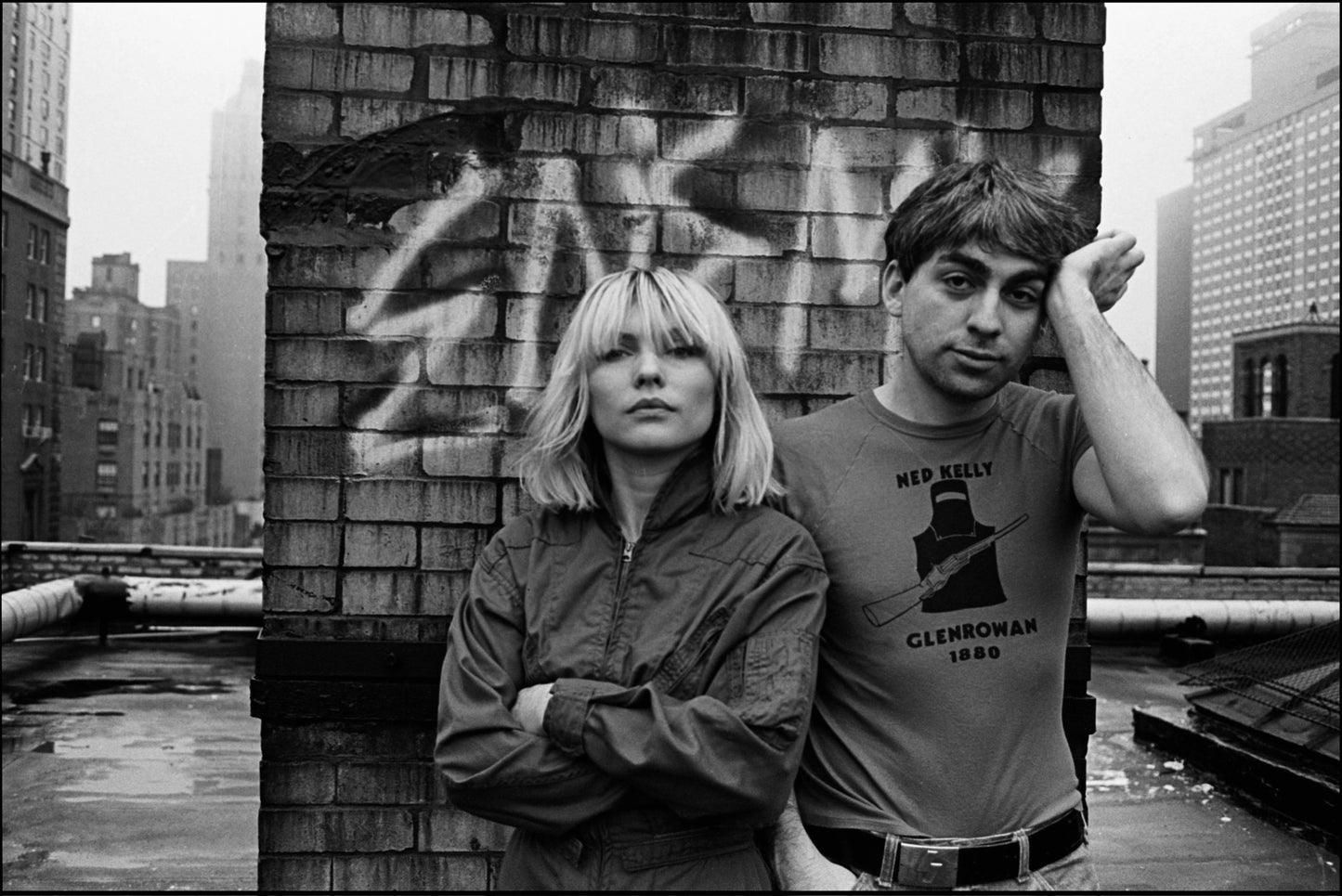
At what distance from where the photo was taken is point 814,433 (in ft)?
6.84

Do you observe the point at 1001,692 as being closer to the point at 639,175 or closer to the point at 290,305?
the point at 639,175

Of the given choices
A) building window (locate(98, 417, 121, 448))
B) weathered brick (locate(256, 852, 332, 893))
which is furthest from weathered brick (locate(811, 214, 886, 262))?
building window (locate(98, 417, 121, 448))

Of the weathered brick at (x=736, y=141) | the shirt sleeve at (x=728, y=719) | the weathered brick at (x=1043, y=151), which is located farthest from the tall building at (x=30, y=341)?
the shirt sleeve at (x=728, y=719)

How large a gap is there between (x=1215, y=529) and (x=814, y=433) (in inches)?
1659

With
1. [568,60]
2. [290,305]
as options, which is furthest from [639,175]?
[290,305]

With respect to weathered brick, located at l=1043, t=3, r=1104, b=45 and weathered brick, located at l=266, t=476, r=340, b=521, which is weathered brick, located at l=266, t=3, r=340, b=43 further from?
weathered brick, located at l=1043, t=3, r=1104, b=45

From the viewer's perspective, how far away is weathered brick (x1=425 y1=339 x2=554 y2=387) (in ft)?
11.4

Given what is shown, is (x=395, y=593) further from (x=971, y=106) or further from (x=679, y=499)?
(x=971, y=106)

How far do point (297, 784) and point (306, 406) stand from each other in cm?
124

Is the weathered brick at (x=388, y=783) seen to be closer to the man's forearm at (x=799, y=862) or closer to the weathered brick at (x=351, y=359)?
the weathered brick at (x=351, y=359)

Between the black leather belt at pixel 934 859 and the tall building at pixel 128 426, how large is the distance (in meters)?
63.0

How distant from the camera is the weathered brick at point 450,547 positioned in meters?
3.50

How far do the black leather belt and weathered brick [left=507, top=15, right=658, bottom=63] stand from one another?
2577mm

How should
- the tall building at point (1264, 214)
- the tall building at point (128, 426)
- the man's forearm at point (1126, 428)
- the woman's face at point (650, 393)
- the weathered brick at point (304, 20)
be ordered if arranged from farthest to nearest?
the tall building at point (128, 426) < the tall building at point (1264, 214) < the weathered brick at point (304, 20) < the woman's face at point (650, 393) < the man's forearm at point (1126, 428)
